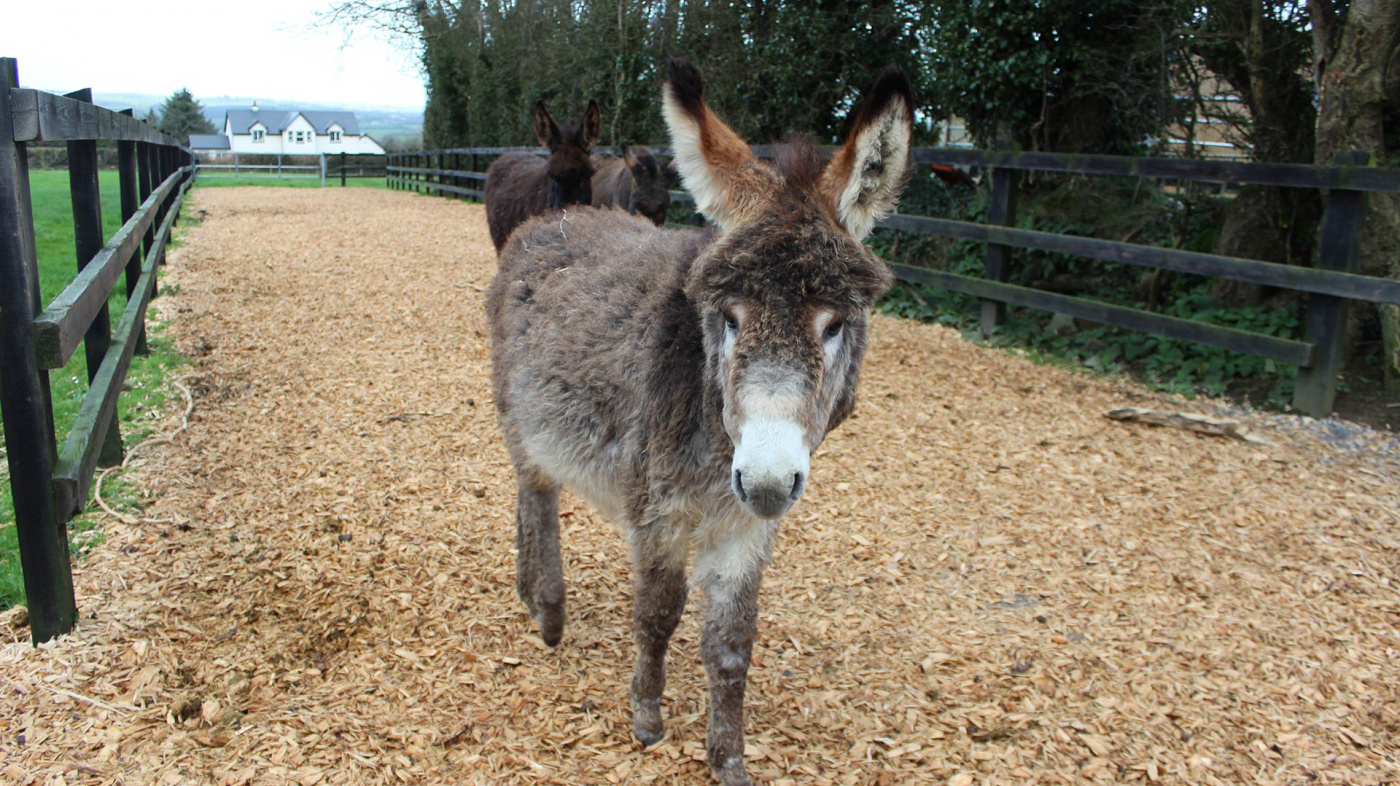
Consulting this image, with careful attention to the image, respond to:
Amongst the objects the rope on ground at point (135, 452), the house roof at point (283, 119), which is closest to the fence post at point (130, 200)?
the rope on ground at point (135, 452)

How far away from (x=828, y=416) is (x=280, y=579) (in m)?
2.80

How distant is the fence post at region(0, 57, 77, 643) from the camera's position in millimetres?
2998

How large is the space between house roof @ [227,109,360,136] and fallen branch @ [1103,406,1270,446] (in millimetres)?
114983

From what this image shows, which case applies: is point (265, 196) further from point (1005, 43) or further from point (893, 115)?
point (893, 115)

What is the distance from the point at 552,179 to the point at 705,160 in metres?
7.22

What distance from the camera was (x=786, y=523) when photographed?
4832 mm

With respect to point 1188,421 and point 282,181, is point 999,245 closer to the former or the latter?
point 1188,421

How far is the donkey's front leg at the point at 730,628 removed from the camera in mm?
2834

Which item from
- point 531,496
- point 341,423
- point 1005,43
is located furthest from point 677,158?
point 1005,43

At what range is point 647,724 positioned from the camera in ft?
10.4

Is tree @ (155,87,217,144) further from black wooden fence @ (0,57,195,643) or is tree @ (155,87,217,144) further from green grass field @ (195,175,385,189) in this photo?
black wooden fence @ (0,57,195,643)

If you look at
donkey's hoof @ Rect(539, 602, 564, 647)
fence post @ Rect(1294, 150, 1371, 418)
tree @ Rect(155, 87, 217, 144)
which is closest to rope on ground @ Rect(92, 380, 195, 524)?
donkey's hoof @ Rect(539, 602, 564, 647)

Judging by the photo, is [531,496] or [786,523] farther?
[786,523]

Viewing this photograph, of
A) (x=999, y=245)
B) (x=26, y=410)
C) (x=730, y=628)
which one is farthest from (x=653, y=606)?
(x=999, y=245)
